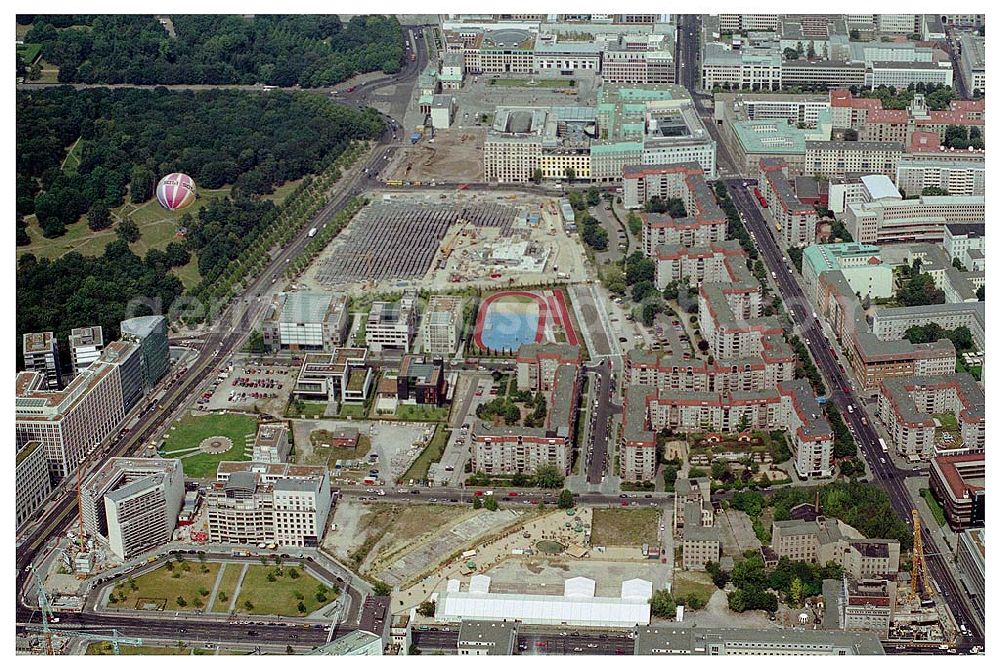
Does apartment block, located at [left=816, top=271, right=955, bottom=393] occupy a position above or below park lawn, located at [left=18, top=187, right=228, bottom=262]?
below

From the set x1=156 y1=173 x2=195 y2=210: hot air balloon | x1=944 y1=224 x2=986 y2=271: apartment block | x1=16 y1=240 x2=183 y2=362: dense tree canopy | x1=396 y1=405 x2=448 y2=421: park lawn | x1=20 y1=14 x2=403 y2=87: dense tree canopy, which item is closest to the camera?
x1=396 y1=405 x2=448 y2=421: park lawn

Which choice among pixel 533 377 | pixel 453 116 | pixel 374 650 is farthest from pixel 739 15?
pixel 374 650

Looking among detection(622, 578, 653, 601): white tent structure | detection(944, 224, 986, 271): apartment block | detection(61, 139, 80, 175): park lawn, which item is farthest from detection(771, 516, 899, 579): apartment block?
detection(61, 139, 80, 175): park lawn

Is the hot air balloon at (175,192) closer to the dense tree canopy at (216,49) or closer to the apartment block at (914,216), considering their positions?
the dense tree canopy at (216,49)

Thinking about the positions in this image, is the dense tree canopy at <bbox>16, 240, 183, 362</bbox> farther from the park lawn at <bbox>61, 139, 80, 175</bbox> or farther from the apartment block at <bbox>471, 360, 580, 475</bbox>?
the apartment block at <bbox>471, 360, 580, 475</bbox>

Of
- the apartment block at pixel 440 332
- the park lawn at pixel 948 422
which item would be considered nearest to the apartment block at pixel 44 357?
the apartment block at pixel 440 332

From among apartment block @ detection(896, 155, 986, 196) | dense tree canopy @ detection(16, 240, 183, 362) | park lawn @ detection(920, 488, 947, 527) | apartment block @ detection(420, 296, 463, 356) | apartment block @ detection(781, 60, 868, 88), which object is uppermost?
apartment block @ detection(781, 60, 868, 88)

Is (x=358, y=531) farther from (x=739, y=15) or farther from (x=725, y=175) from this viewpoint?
(x=739, y=15)
